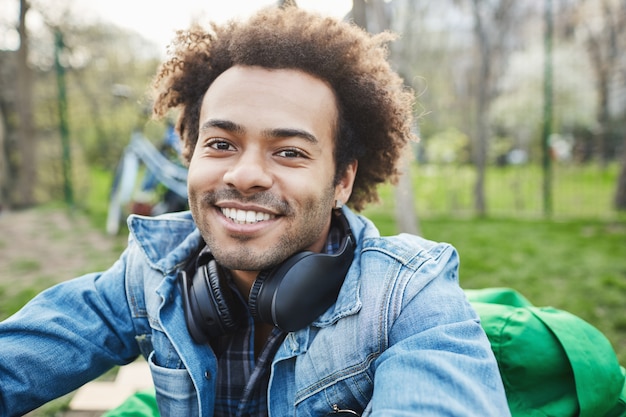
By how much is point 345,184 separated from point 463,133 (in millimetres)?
6799

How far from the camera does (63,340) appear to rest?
176 centimetres

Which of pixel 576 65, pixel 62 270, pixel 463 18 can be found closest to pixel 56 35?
pixel 62 270

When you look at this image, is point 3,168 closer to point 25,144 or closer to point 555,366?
point 25,144

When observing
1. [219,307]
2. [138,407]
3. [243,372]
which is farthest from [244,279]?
[138,407]

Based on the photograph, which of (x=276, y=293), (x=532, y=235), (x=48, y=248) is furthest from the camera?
(x=532, y=235)

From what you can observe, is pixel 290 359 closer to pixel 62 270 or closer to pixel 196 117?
pixel 196 117

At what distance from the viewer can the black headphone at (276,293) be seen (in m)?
1.65

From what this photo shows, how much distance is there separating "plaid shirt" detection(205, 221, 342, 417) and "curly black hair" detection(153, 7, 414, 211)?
0.71m

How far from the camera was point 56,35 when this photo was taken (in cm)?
777

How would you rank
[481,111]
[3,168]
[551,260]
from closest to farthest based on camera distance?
[551,260] → [481,111] → [3,168]

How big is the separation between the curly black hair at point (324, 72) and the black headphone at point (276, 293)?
1.54 ft

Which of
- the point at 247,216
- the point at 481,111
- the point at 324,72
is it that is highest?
the point at 481,111

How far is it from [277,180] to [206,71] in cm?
75

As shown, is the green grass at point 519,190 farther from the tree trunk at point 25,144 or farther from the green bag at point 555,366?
the tree trunk at point 25,144
